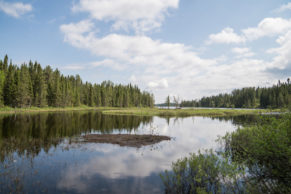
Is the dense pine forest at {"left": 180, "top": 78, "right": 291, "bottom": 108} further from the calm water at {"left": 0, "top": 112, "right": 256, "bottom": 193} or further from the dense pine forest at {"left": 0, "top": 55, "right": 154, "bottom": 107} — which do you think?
the calm water at {"left": 0, "top": 112, "right": 256, "bottom": 193}

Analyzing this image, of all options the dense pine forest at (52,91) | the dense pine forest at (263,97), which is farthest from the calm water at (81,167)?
the dense pine forest at (263,97)

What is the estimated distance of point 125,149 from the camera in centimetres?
1955

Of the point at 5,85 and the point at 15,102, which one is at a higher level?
the point at 5,85

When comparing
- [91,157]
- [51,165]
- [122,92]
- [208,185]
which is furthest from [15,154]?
[122,92]

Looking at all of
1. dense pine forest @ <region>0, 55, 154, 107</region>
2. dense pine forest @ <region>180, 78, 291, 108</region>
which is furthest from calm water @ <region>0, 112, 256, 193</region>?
dense pine forest @ <region>180, 78, 291, 108</region>

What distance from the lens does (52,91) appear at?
320 feet

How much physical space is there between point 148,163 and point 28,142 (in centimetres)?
1522

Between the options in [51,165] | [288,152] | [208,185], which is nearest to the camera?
[288,152]

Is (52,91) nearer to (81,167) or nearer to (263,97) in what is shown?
(81,167)

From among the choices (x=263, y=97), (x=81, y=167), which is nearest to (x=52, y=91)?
(x=81, y=167)

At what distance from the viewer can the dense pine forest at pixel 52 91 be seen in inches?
2985

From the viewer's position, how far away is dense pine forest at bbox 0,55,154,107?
75812mm

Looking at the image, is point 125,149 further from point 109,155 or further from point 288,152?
point 288,152

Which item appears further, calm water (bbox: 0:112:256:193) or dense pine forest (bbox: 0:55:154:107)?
dense pine forest (bbox: 0:55:154:107)
